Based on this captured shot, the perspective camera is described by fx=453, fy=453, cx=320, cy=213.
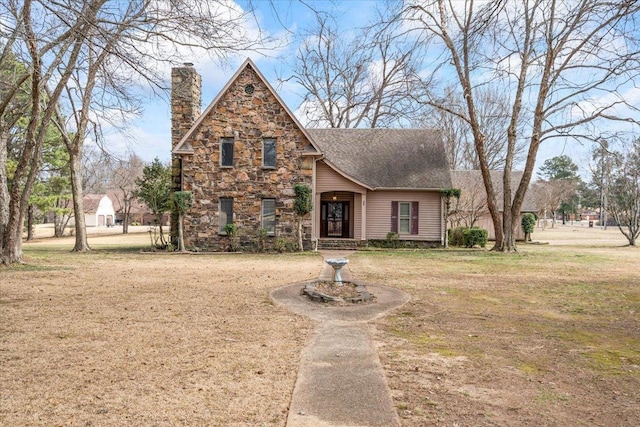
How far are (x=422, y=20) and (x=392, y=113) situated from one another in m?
11.5

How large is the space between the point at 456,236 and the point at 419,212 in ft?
9.08

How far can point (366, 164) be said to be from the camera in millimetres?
23203

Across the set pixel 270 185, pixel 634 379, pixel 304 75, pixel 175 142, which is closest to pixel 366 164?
pixel 270 185

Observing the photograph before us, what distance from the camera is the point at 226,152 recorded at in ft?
63.8

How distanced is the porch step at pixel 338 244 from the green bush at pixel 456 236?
564 cm

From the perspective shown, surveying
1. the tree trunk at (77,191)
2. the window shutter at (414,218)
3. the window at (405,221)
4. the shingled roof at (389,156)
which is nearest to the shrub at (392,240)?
the window at (405,221)

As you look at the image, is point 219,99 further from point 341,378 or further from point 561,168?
point 561,168

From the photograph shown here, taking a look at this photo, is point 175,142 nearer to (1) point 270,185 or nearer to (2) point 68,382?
(1) point 270,185

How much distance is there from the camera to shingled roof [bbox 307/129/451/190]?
72.5 ft

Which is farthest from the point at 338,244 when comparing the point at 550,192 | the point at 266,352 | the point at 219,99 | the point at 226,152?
the point at 550,192

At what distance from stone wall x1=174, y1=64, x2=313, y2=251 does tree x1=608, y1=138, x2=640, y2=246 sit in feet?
62.2

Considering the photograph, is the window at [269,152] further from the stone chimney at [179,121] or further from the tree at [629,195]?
the tree at [629,195]

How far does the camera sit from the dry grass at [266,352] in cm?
364

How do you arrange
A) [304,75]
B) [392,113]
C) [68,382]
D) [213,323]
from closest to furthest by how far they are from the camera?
[68,382], [213,323], [392,113], [304,75]
